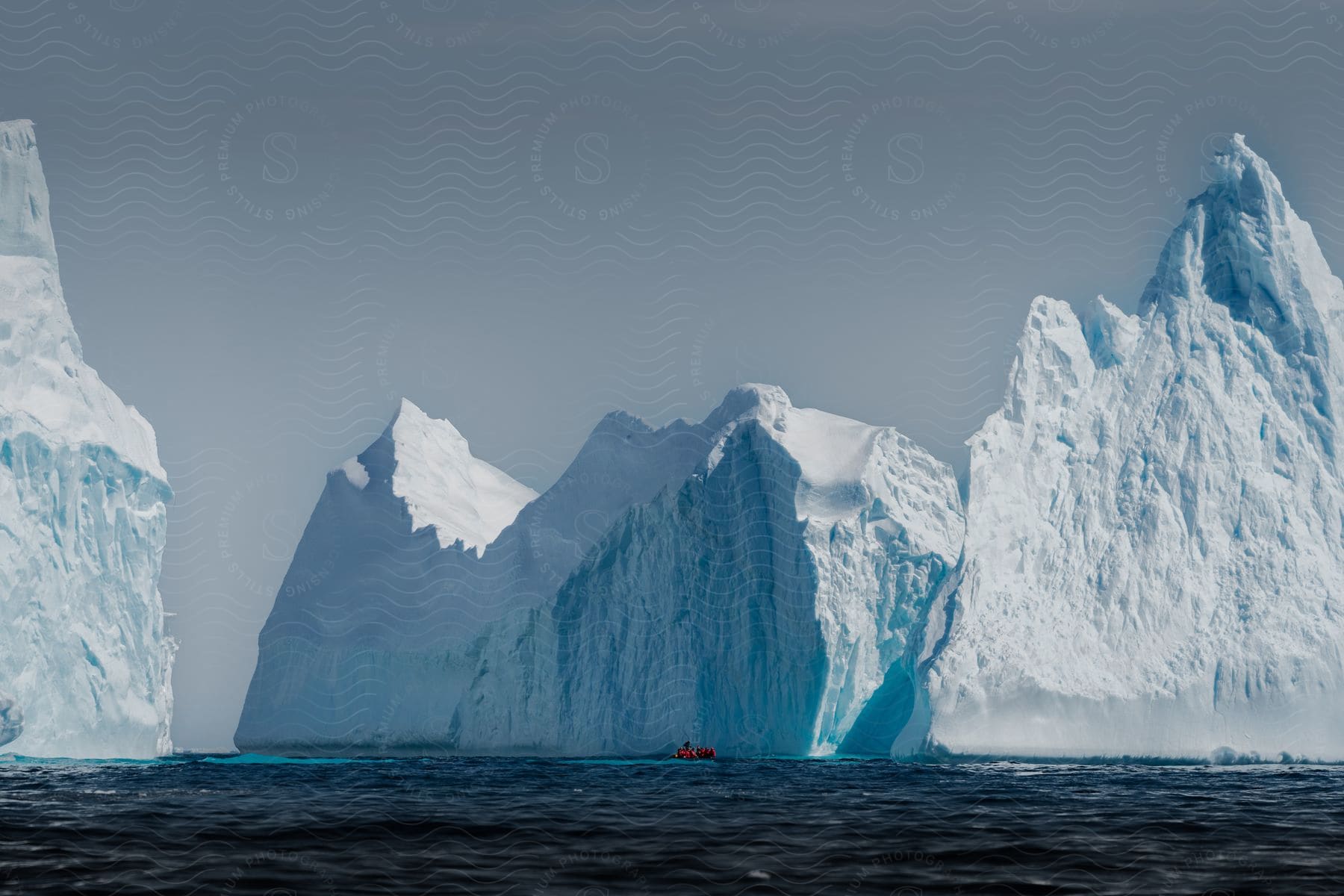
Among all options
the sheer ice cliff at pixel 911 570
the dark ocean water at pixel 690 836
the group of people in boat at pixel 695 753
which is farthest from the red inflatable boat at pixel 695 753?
the dark ocean water at pixel 690 836

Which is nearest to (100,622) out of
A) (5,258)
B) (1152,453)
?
(5,258)

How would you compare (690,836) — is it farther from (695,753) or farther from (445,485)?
(445,485)


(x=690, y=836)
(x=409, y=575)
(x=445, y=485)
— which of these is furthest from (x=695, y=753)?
(x=690, y=836)

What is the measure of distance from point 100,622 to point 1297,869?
41.6 m

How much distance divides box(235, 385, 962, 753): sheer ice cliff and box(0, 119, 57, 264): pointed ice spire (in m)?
21.5

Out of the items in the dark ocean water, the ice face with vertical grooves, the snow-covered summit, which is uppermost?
the snow-covered summit

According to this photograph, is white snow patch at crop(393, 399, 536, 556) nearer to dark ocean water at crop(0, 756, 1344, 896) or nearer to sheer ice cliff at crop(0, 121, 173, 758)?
sheer ice cliff at crop(0, 121, 173, 758)

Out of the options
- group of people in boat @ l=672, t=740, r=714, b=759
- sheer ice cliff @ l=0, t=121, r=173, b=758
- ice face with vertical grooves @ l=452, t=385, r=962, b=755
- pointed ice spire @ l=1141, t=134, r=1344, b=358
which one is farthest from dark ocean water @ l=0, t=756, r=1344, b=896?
ice face with vertical grooves @ l=452, t=385, r=962, b=755

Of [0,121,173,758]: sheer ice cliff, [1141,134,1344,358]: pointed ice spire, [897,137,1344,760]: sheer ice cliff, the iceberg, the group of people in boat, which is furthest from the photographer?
the iceberg

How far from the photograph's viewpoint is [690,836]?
19688 mm

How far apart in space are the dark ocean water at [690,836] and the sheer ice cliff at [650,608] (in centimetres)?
1861

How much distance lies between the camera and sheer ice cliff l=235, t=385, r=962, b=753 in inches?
2057

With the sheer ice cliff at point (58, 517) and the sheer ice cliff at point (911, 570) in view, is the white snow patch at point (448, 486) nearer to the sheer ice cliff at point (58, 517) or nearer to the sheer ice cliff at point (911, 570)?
the sheer ice cliff at point (911, 570)

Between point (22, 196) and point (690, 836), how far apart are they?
37.3m
